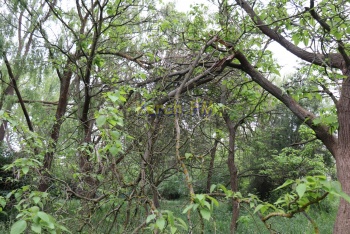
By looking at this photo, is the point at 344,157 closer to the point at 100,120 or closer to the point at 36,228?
the point at 100,120

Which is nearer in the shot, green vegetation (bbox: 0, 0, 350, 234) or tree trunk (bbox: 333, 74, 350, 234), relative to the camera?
green vegetation (bbox: 0, 0, 350, 234)

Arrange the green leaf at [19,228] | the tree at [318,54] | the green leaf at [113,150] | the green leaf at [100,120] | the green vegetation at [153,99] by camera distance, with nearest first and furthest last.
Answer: the green leaf at [19,228] → the green leaf at [100,120] → the green leaf at [113,150] → the green vegetation at [153,99] → the tree at [318,54]

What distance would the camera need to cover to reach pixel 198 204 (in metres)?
1.16

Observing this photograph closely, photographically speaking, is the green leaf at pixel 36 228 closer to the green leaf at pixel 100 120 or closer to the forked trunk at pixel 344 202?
the green leaf at pixel 100 120

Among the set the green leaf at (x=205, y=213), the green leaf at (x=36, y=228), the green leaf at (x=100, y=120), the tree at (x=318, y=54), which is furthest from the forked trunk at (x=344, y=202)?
the green leaf at (x=36, y=228)

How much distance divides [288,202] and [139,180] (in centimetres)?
→ 124

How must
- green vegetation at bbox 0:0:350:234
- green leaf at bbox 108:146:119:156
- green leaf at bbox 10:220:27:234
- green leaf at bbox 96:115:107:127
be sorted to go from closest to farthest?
green leaf at bbox 10:220:27:234
green leaf at bbox 96:115:107:127
green leaf at bbox 108:146:119:156
green vegetation at bbox 0:0:350:234

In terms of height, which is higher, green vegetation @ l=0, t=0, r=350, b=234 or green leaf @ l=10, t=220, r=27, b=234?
green vegetation @ l=0, t=0, r=350, b=234

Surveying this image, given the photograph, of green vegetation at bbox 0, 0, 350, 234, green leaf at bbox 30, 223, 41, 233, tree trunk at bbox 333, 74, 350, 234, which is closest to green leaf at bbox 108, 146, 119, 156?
green vegetation at bbox 0, 0, 350, 234

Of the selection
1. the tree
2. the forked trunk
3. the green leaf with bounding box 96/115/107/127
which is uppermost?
the tree

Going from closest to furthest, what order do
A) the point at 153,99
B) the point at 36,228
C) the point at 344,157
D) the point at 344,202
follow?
the point at 36,228 < the point at 153,99 < the point at 344,202 < the point at 344,157

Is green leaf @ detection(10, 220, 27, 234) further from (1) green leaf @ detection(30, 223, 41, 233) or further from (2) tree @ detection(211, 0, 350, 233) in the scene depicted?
(2) tree @ detection(211, 0, 350, 233)

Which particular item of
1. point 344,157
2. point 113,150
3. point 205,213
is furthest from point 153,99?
point 344,157

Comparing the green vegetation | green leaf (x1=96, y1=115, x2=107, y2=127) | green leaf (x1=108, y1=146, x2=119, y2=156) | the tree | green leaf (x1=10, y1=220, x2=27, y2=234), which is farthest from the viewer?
the tree
